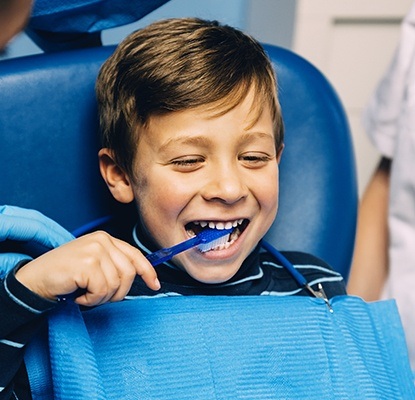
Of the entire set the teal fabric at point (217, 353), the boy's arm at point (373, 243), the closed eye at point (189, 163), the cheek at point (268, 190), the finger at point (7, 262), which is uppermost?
the closed eye at point (189, 163)

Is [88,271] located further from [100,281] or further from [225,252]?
[225,252]

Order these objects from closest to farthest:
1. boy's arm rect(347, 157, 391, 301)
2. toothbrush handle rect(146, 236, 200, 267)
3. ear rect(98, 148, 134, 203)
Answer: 1. toothbrush handle rect(146, 236, 200, 267)
2. ear rect(98, 148, 134, 203)
3. boy's arm rect(347, 157, 391, 301)

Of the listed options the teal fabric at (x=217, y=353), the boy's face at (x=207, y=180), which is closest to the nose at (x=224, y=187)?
the boy's face at (x=207, y=180)

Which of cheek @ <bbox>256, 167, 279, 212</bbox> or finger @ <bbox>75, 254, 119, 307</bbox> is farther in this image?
cheek @ <bbox>256, 167, 279, 212</bbox>

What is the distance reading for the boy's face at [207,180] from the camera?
3.43 feet

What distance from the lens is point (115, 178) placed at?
45.4 inches

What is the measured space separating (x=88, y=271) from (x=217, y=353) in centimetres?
20

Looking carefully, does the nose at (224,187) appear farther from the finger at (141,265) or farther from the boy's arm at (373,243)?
the boy's arm at (373,243)

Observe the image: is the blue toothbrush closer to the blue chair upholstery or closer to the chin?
the chin

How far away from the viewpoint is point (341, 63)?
7.00 ft

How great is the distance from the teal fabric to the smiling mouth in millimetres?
65

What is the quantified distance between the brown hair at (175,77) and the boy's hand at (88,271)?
206 mm

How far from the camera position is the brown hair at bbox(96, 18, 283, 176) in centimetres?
106

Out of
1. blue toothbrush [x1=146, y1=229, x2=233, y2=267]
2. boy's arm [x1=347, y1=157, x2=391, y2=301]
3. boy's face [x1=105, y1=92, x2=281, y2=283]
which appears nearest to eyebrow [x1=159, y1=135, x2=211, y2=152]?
boy's face [x1=105, y1=92, x2=281, y2=283]
